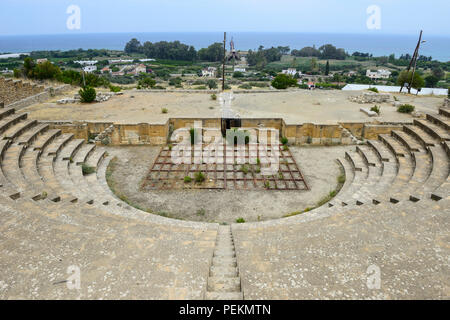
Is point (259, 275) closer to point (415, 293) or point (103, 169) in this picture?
point (415, 293)

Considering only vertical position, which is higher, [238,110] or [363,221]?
[238,110]

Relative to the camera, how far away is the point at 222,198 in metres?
9.88

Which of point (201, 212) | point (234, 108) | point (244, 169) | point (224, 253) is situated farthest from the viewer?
point (234, 108)

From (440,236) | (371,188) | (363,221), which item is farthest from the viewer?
(371,188)

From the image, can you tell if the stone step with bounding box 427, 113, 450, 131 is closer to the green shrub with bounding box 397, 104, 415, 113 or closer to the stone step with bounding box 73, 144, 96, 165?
the green shrub with bounding box 397, 104, 415, 113

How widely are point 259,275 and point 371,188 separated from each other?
21.7 feet

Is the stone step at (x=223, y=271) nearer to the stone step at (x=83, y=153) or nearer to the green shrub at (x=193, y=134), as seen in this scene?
the stone step at (x=83, y=153)

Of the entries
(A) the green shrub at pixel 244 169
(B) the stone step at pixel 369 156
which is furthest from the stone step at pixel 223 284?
(B) the stone step at pixel 369 156

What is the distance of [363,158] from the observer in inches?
484

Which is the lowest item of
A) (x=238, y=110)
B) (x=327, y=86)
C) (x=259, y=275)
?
(x=259, y=275)

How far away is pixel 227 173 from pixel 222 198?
1.92 metres

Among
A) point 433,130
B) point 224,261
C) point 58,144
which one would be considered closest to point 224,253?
point 224,261

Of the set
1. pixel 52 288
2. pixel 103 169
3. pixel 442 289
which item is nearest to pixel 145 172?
pixel 103 169

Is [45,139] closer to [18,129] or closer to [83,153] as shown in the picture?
[18,129]
